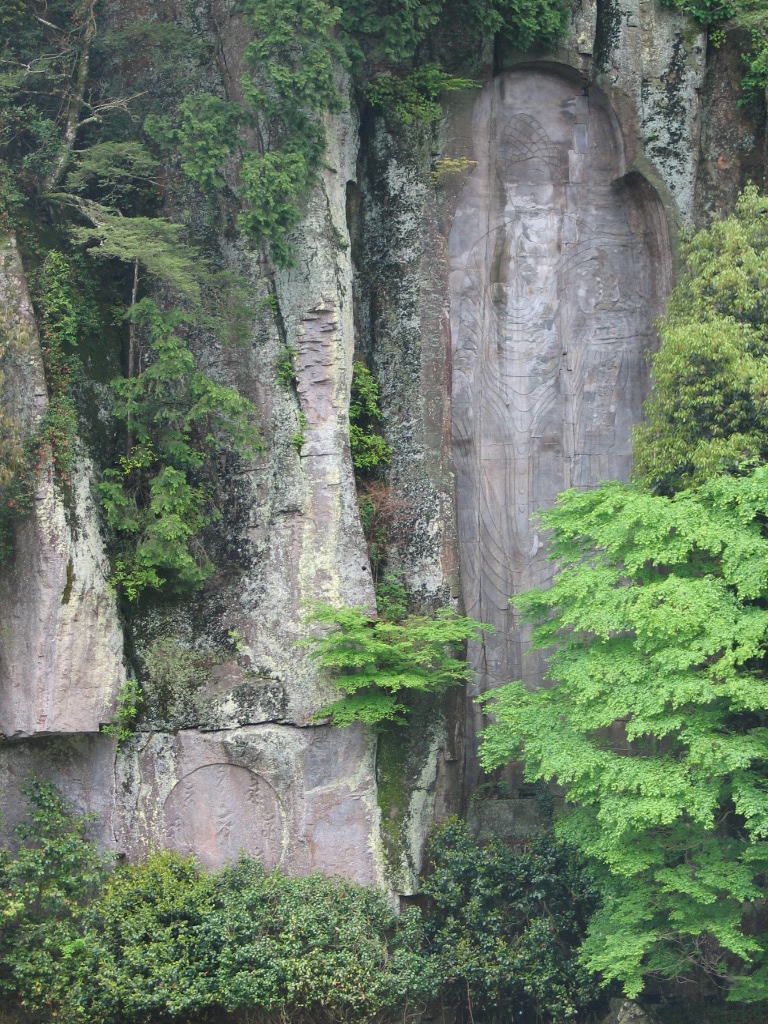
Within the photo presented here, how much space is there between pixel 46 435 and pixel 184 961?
6284 mm

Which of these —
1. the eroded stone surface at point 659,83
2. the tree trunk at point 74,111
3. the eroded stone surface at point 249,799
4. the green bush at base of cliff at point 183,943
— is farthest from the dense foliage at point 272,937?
the eroded stone surface at point 659,83

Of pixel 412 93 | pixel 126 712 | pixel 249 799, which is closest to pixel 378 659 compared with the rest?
pixel 249 799

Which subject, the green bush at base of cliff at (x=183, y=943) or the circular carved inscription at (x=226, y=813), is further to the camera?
the circular carved inscription at (x=226, y=813)

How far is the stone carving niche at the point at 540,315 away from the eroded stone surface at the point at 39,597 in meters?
5.75

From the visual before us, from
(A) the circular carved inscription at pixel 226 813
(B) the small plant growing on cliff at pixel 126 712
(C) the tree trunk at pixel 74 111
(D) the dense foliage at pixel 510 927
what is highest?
(C) the tree trunk at pixel 74 111

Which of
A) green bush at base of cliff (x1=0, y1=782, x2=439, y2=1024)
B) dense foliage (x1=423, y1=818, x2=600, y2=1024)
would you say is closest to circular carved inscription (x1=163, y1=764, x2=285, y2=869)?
green bush at base of cliff (x1=0, y1=782, x2=439, y2=1024)

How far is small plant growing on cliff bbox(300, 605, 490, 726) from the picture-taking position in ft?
51.2

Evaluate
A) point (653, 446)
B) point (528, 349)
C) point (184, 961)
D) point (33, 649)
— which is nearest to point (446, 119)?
point (528, 349)

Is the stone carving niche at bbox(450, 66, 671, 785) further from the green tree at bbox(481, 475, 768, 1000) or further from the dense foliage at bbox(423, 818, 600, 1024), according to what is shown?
the dense foliage at bbox(423, 818, 600, 1024)

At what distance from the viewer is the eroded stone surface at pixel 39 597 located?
50.4 ft

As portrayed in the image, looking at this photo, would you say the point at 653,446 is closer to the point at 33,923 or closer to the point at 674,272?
the point at 674,272

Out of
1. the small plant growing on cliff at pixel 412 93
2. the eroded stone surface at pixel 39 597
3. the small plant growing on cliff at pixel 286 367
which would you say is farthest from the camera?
the small plant growing on cliff at pixel 412 93

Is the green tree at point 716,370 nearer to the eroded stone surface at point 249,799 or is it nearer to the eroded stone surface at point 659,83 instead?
the eroded stone surface at point 659,83

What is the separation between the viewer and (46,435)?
1544 cm
